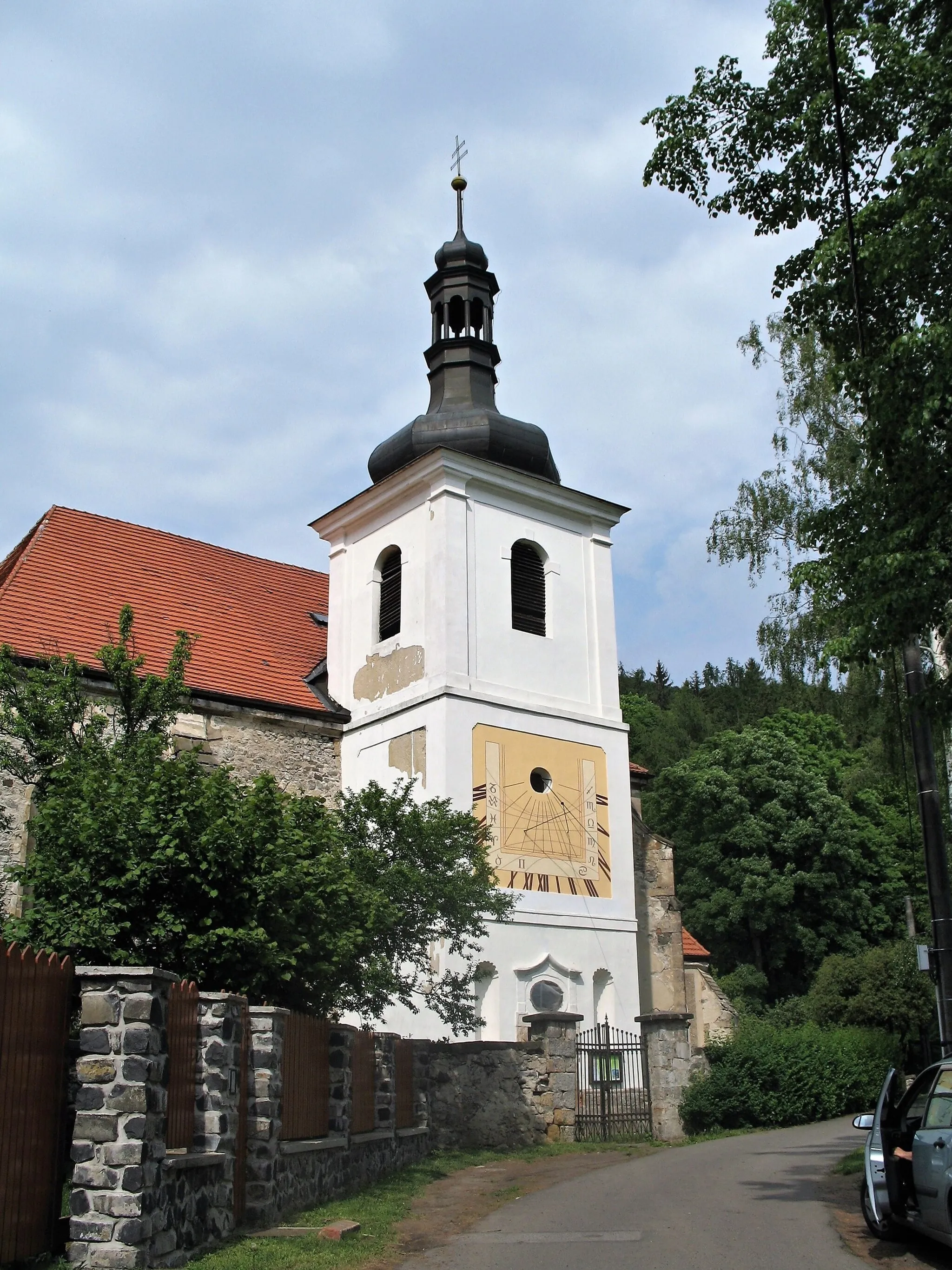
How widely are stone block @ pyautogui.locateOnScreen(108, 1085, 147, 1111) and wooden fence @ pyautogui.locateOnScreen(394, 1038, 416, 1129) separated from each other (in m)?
7.46

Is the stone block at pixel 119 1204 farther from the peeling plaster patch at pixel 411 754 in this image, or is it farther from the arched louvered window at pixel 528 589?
the arched louvered window at pixel 528 589

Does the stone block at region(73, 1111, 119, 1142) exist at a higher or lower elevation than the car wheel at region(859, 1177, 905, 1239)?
higher

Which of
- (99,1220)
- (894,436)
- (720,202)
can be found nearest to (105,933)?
(99,1220)

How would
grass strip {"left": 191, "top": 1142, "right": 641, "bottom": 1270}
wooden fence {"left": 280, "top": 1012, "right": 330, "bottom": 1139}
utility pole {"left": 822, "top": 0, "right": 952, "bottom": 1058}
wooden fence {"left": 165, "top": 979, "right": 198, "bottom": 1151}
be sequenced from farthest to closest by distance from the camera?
utility pole {"left": 822, "top": 0, "right": 952, "bottom": 1058} < wooden fence {"left": 280, "top": 1012, "right": 330, "bottom": 1139} < wooden fence {"left": 165, "top": 979, "right": 198, "bottom": 1151} < grass strip {"left": 191, "top": 1142, "right": 641, "bottom": 1270}

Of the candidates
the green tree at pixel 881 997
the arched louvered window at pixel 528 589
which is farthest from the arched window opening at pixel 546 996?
the green tree at pixel 881 997

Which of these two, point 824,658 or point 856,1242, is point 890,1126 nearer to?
point 856,1242

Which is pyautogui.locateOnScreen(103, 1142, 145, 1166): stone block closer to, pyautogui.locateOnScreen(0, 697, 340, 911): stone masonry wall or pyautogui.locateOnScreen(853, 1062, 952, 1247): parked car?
pyautogui.locateOnScreen(853, 1062, 952, 1247): parked car

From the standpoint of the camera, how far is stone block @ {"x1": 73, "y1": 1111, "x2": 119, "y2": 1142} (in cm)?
745

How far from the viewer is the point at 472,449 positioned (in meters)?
24.7

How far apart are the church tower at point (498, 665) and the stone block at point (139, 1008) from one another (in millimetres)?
13072

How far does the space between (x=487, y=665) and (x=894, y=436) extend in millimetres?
13295

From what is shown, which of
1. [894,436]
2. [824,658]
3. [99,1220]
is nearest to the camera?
[99,1220]

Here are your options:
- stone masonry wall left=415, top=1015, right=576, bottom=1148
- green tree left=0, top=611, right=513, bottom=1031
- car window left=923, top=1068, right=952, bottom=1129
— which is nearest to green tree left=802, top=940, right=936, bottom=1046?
stone masonry wall left=415, top=1015, right=576, bottom=1148

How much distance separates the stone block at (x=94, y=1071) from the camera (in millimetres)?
7547
